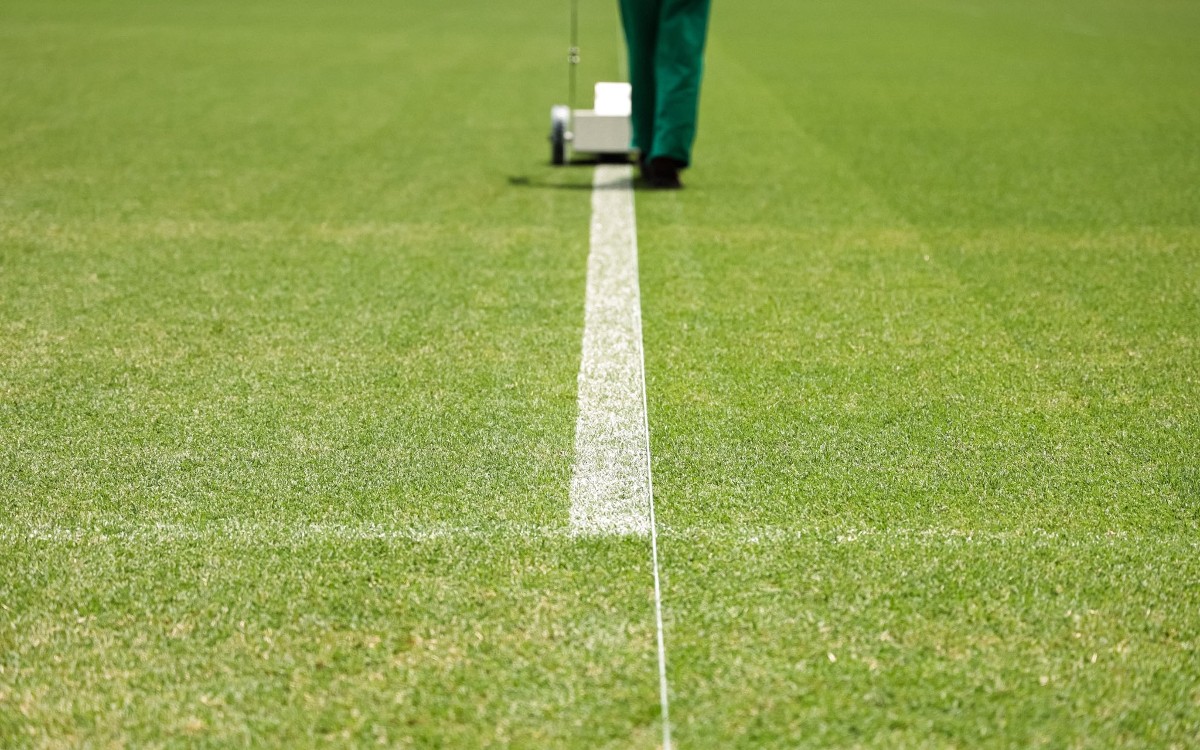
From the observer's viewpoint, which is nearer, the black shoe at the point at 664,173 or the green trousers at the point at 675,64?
the green trousers at the point at 675,64

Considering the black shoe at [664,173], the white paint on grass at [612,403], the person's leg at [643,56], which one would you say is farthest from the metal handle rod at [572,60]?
the white paint on grass at [612,403]

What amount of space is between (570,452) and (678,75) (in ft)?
12.8

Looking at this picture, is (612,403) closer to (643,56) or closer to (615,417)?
(615,417)

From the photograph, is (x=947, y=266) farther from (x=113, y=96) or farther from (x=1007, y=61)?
(x=1007, y=61)

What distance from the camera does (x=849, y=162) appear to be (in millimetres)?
7734

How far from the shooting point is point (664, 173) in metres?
7.00

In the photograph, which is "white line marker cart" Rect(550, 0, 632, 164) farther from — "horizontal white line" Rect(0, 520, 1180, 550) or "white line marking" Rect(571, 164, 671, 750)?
"horizontal white line" Rect(0, 520, 1180, 550)

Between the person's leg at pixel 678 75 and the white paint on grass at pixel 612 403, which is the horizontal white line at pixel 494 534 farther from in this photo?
the person's leg at pixel 678 75

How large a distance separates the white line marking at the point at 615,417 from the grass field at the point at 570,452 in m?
0.04

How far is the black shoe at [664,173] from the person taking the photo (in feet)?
22.9

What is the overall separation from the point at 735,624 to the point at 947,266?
316 cm

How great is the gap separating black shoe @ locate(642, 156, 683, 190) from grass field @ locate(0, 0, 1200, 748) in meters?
0.19

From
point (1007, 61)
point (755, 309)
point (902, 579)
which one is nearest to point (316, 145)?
point (755, 309)

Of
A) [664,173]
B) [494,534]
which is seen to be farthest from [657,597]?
[664,173]
